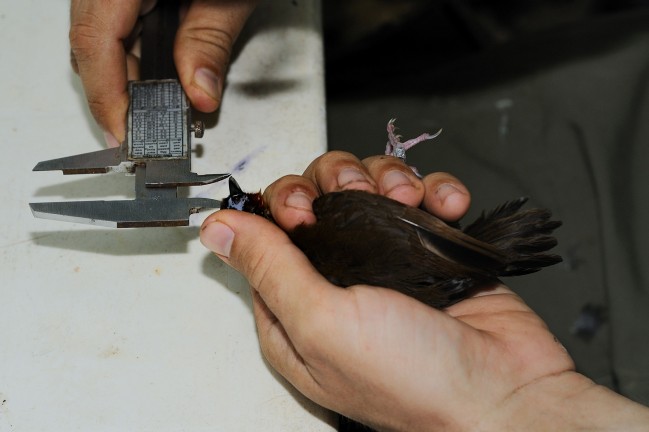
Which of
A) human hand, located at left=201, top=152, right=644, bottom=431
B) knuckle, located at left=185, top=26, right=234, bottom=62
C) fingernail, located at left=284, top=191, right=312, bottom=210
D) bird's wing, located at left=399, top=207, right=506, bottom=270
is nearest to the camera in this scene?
human hand, located at left=201, top=152, right=644, bottom=431

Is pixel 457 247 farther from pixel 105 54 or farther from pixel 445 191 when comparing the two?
pixel 105 54

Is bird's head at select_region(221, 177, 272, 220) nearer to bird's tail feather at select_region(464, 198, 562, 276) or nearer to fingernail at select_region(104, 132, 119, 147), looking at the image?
fingernail at select_region(104, 132, 119, 147)

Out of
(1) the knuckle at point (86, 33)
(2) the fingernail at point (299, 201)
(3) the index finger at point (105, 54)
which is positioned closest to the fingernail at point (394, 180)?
(2) the fingernail at point (299, 201)

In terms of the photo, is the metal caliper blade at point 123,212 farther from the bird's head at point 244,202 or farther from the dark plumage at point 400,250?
the dark plumage at point 400,250

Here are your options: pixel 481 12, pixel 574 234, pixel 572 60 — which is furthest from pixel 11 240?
pixel 481 12

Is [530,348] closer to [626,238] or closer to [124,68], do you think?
Answer: [626,238]

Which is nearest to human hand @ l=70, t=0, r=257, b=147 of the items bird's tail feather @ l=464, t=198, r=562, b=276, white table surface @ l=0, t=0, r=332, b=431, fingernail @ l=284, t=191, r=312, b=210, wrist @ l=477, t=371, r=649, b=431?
white table surface @ l=0, t=0, r=332, b=431

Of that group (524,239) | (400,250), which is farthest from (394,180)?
(524,239)
